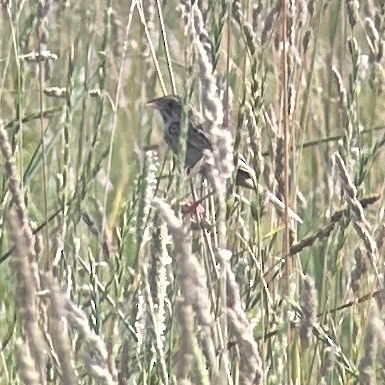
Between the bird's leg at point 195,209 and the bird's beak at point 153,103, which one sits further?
the bird's beak at point 153,103

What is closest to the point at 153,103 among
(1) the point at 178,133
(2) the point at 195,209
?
(1) the point at 178,133

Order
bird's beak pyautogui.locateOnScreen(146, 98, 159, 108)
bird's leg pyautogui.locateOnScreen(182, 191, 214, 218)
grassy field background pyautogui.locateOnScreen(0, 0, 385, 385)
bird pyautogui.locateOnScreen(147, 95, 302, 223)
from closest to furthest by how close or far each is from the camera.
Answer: grassy field background pyautogui.locateOnScreen(0, 0, 385, 385) → bird's leg pyautogui.locateOnScreen(182, 191, 214, 218) → bird pyautogui.locateOnScreen(147, 95, 302, 223) → bird's beak pyautogui.locateOnScreen(146, 98, 159, 108)

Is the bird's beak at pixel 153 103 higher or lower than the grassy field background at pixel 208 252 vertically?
higher

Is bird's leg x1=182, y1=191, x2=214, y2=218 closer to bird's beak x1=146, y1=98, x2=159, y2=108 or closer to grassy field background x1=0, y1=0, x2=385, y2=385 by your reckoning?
grassy field background x1=0, y1=0, x2=385, y2=385

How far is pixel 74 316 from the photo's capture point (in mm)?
882

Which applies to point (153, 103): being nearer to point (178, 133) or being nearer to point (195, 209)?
point (178, 133)

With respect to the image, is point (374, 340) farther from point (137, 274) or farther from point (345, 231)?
point (137, 274)

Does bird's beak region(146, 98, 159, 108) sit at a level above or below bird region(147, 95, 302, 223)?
above

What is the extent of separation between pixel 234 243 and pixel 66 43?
1725 millimetres

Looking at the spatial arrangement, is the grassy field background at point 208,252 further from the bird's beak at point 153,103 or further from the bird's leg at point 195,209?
the bird's beak at point 153,103

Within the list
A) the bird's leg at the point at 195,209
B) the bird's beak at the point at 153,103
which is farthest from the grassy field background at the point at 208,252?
the bird's beak at the point at 153,103

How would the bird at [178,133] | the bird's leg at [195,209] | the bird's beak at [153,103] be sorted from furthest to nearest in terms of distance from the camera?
1. the bird's beak at [153,103]
2. the bird at [178,133]
3. the bird's leg at [195,209]

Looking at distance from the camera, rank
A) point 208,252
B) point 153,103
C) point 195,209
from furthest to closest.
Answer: point 153,103 → point 195,209 → point 208,252

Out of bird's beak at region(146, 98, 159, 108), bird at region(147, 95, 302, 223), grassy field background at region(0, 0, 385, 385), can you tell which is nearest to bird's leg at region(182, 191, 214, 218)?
grassy field background at region(0, 0, 385, 385)
